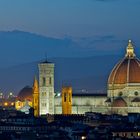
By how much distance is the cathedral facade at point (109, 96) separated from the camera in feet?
568

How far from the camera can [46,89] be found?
18012cm

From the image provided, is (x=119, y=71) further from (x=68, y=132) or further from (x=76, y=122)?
(x=68, y=132)

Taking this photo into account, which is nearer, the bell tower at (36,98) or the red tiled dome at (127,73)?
the red tiled dome at (127,73)

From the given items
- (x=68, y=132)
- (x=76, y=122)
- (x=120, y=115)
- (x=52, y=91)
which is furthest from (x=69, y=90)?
(x=68, y=132)

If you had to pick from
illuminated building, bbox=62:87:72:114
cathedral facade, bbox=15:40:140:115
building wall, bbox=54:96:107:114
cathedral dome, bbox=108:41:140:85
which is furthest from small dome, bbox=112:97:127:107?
illuminated building, bbox=62:87:72:114

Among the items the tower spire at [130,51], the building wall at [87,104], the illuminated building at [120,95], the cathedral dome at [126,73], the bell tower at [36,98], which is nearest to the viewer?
the illuminated building at [120,95]

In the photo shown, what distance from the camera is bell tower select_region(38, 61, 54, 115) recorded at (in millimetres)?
178250

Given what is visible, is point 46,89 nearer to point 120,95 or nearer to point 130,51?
point 120,95

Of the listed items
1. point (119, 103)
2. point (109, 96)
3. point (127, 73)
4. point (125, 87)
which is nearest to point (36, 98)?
point (109, 96)

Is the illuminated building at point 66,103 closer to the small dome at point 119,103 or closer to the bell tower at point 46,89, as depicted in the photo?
the bell tower at point 46,89

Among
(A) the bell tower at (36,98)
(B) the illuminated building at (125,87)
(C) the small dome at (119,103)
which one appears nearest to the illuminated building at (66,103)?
(A) the bell tower at (36,98)

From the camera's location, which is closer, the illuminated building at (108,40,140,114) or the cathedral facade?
the illuminated building at (108,40,140,114)

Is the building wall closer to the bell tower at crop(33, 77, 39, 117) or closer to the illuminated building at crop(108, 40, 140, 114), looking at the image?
the illuminated building at crop(108, 40, 140, 114)

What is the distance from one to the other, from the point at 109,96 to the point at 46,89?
25.3ft
